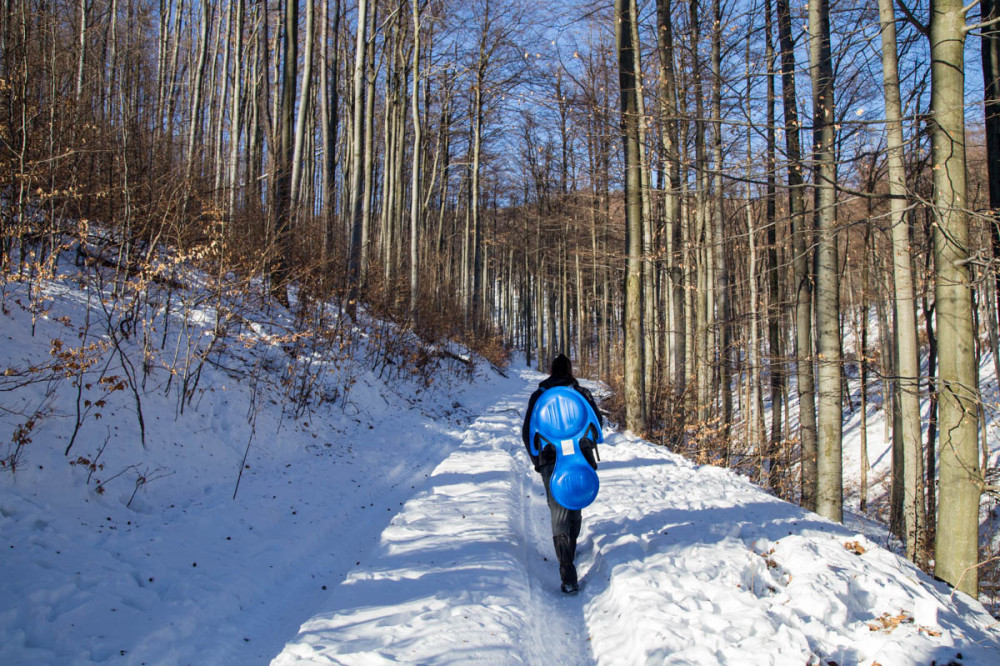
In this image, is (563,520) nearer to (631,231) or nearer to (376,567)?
(376,567)

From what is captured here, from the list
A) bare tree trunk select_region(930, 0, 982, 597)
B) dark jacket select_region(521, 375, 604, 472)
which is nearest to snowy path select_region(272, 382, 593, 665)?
dark jacket select_region(521, 375, 604, 472)

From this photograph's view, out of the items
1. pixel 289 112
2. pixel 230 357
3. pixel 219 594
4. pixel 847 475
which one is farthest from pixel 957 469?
pixel 847 475

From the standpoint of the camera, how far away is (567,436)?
4.30 meters

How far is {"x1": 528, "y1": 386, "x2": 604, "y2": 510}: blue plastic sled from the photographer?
4.19 m

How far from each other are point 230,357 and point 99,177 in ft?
14.1

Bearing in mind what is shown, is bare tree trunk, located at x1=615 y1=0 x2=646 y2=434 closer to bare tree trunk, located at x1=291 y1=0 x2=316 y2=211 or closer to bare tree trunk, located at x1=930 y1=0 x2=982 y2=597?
bare tree trunk, located at x1=930 y1=0 x2=982 y2=597

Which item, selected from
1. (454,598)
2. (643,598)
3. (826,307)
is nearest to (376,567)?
(454,598)

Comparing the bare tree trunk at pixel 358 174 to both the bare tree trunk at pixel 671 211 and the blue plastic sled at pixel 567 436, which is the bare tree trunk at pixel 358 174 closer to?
the bare tree trunk at pixel 671 211

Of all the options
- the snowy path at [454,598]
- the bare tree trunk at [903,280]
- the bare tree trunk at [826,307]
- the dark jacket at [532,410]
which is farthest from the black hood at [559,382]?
the bare tree trunk at [826,307]

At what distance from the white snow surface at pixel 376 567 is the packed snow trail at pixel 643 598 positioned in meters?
0.02

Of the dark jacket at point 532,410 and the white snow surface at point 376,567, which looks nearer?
the white snow surface at point 376,567

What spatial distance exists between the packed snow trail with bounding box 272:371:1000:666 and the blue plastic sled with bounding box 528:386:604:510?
74 cm

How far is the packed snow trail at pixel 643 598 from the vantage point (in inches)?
125

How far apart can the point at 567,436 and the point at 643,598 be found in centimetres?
126
